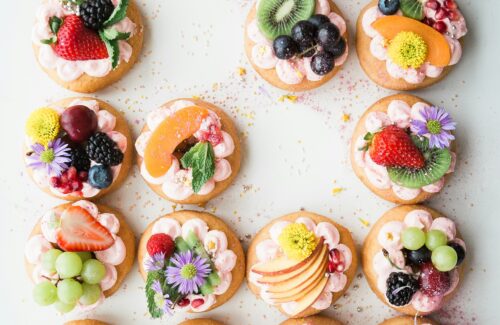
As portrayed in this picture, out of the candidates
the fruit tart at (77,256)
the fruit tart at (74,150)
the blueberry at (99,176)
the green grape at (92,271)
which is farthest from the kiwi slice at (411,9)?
the green grape at (92,271)

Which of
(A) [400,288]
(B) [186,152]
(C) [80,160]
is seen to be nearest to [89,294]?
(C) [80,160]

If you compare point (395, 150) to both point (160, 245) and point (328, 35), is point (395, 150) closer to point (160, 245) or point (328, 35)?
point (328, 35)

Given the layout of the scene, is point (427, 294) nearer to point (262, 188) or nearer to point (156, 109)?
point (262, 188)

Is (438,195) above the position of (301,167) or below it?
below

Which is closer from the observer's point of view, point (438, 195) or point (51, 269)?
point (51, 269)

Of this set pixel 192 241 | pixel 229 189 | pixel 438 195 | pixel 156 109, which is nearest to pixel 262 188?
pixel 229 189
